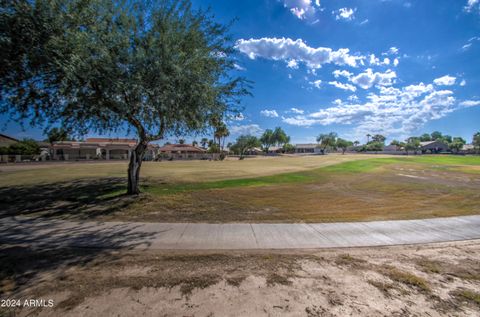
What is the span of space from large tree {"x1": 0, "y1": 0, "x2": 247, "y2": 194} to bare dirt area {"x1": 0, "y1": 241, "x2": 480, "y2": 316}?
4.81m

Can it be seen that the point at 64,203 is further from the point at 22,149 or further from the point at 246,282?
the point at 22,149

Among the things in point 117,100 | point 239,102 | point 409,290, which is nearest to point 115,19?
point 117,100

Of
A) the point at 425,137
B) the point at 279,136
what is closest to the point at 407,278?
the point at 279,136

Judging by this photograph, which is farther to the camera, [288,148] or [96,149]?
[288,148]

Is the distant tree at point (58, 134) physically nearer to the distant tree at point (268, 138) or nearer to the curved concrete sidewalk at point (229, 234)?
the curved concrete sidewalk at point (229, 234)

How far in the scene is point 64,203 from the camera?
945 cm

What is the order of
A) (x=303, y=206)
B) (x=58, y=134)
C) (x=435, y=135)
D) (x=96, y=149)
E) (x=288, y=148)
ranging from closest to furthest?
(x=303, y=206), (x=58, y=134), (x=96, y=149), (x=288, y=148), (x=435, y=135)

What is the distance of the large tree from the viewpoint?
602 cm

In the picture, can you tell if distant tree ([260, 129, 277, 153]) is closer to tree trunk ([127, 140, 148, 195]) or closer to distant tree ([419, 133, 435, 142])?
tree trunk ([127, 140, 148, 195])

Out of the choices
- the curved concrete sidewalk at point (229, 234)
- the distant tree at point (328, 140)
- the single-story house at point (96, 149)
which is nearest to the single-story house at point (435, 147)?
the distant tree at point (328, 140)

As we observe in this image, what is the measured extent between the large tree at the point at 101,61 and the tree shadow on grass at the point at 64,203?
3626mm

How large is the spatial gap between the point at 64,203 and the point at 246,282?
9.91 m

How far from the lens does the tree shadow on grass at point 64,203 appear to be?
26.2ft

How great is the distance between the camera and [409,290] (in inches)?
141
